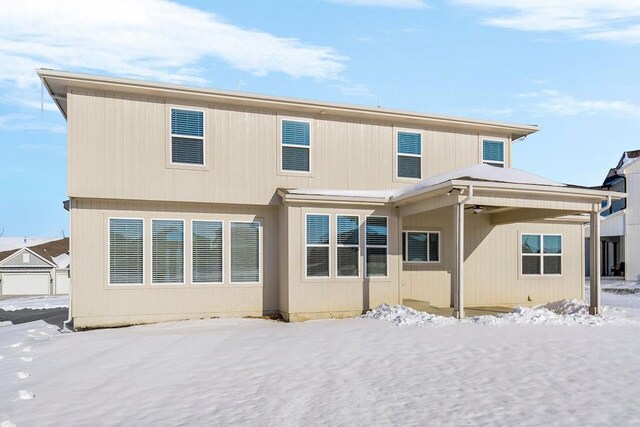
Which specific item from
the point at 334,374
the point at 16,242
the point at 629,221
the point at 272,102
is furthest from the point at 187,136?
the point at 16,242

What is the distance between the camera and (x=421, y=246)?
14133 millimetres

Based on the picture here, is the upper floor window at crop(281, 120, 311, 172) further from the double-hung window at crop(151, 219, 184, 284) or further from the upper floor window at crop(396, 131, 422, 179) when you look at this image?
the double-hung window at crop(151, 219, 184, 284)

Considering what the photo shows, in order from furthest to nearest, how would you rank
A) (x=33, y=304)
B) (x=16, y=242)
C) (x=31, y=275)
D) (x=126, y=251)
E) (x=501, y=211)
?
(x=16, y=242)
(x=31, y=275)
(x=33, y=304)
(x=501, y=211)
(x=126, y=251)

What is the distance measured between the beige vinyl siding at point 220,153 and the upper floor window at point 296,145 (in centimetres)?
16

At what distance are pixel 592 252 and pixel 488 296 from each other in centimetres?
331

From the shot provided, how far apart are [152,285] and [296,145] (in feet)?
15.9

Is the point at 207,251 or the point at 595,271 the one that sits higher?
the point at 207,251

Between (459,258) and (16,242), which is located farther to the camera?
(16,242)

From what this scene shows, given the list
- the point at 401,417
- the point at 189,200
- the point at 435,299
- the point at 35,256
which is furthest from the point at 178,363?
the point at 35,256

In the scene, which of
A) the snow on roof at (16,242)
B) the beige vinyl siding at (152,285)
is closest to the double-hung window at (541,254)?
the beige vinyl siding at (152,285)

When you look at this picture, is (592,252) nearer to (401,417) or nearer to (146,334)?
(401,417)

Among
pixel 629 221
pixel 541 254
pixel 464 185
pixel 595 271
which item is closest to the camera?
pixel 464 185

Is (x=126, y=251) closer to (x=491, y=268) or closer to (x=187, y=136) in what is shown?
(x=187, y=136)

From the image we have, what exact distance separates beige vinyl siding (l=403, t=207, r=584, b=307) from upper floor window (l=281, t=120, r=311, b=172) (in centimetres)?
336
